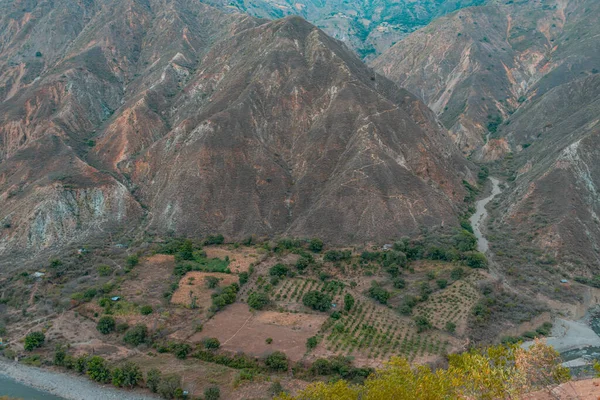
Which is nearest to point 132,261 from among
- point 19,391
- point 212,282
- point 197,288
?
point 197,288

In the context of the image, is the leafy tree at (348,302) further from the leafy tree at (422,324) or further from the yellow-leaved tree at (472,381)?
the yellow-leaved tree at (472,381)

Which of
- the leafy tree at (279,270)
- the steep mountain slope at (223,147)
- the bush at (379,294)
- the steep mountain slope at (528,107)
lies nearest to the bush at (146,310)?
the leafy tree at (279,270)

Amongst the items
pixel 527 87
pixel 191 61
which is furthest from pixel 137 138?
pixel 527 87

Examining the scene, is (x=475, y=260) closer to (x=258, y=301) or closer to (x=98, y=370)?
(x=258, y=301)

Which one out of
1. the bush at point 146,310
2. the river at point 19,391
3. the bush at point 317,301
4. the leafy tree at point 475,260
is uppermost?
the leafy tree at point 475,260

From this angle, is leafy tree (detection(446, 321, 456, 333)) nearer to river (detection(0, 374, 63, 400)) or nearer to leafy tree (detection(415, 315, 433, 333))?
leafy tree (detection(415, 315, 433, 333))
